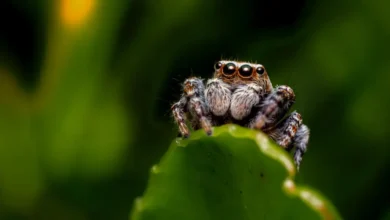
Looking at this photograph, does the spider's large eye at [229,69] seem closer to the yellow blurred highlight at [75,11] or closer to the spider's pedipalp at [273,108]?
the spider's pedipalp at [273,108]

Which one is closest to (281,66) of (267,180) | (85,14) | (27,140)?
(85,14)

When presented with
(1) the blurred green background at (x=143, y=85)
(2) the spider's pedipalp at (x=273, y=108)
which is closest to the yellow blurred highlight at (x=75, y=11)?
(1) the blurred green background at (x=143, y=85)

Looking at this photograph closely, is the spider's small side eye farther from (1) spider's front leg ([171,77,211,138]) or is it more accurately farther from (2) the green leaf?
(2) the green leaf

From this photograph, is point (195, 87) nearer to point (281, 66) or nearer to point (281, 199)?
point (281, 199)

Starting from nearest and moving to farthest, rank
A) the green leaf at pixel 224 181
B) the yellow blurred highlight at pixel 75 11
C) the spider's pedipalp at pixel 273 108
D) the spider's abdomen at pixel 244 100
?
1. the green leaf at pixel 224 181
2. the spider's pedipalp at pixel 273 108
3. the spider's abdomen at pixel 244 100
4. the yellow blurred highlight at pixel 75 11

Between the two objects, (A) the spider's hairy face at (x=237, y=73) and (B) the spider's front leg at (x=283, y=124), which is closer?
(B) the spider's front leg at (x=283, y=124)

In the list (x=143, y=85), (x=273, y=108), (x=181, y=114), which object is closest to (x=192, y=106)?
(x=181, y=114)

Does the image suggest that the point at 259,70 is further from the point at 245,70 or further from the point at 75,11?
the point at 75,11

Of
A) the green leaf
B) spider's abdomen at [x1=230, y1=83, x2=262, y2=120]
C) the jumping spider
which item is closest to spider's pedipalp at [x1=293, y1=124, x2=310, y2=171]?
the jumping spider
